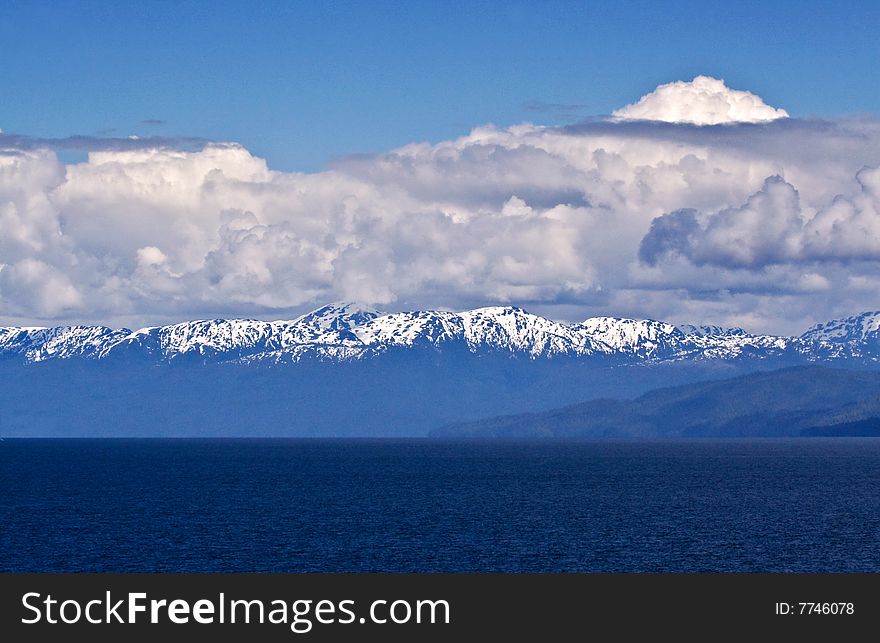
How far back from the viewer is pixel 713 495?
190875mm

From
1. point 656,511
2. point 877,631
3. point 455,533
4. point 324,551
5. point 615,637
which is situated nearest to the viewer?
point 615,637

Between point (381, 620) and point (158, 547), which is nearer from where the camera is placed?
point (381, 620)

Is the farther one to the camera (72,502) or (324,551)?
(72,502)

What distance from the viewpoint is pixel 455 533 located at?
133 metres

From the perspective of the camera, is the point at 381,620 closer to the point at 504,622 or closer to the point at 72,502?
the point at 504,622

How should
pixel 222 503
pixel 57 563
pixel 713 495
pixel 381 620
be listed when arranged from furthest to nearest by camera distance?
pixel 713 495
pixel 222 503
pixel 57 563
pixel 381 620

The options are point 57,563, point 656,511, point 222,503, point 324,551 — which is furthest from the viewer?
point 222,503

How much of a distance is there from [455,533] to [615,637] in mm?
Result: 78967

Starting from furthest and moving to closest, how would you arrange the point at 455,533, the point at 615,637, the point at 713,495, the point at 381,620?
the point at 713,495 → the point at 455,533 → the point at 615,637 → the point at 381,620

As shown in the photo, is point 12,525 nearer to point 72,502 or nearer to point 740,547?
point 72,502

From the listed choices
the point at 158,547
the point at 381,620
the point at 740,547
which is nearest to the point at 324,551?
the point at 158,547

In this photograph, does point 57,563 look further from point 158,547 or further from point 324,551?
point 324,551

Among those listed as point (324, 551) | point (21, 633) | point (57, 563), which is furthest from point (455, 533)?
point (21, 633)

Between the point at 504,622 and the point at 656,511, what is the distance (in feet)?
345
